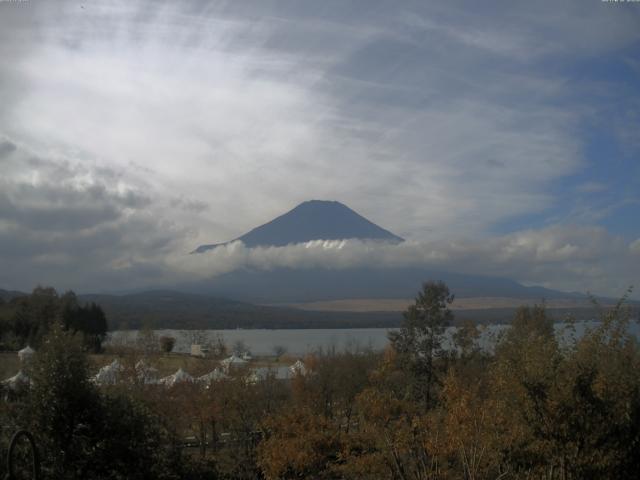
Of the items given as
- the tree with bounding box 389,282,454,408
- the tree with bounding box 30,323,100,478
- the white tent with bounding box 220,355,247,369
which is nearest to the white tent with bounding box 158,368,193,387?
the white tent with bounding box 220,355,247,369

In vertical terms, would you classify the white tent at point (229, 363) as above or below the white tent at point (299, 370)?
above

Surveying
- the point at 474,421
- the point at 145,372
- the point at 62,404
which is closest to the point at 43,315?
the point at 145,372

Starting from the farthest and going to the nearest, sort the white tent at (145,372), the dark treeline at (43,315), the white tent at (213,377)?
the dark treeline at (43,315) → the white tent at (145,372) → the white tent at (213,377)

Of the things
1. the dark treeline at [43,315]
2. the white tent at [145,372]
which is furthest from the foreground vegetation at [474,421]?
the dark treeline at [43,315]

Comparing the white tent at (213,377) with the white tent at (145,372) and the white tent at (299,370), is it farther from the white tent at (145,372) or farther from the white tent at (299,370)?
the white tent at (299,370)

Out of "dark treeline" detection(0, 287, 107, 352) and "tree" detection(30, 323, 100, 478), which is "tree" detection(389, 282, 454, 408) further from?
"dark treeline" detection(0, 287, 107, 352)

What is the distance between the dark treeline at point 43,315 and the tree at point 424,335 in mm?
33977

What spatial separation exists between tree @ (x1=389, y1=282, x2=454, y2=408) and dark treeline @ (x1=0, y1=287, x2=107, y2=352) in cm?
3398

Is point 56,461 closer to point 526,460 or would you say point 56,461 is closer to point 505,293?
point 526,460

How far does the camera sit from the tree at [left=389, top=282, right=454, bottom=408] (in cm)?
3366

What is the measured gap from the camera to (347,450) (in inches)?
693

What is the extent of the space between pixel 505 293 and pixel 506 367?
163 meters

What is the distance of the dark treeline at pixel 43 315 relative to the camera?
64000mm

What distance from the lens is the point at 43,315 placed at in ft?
219
